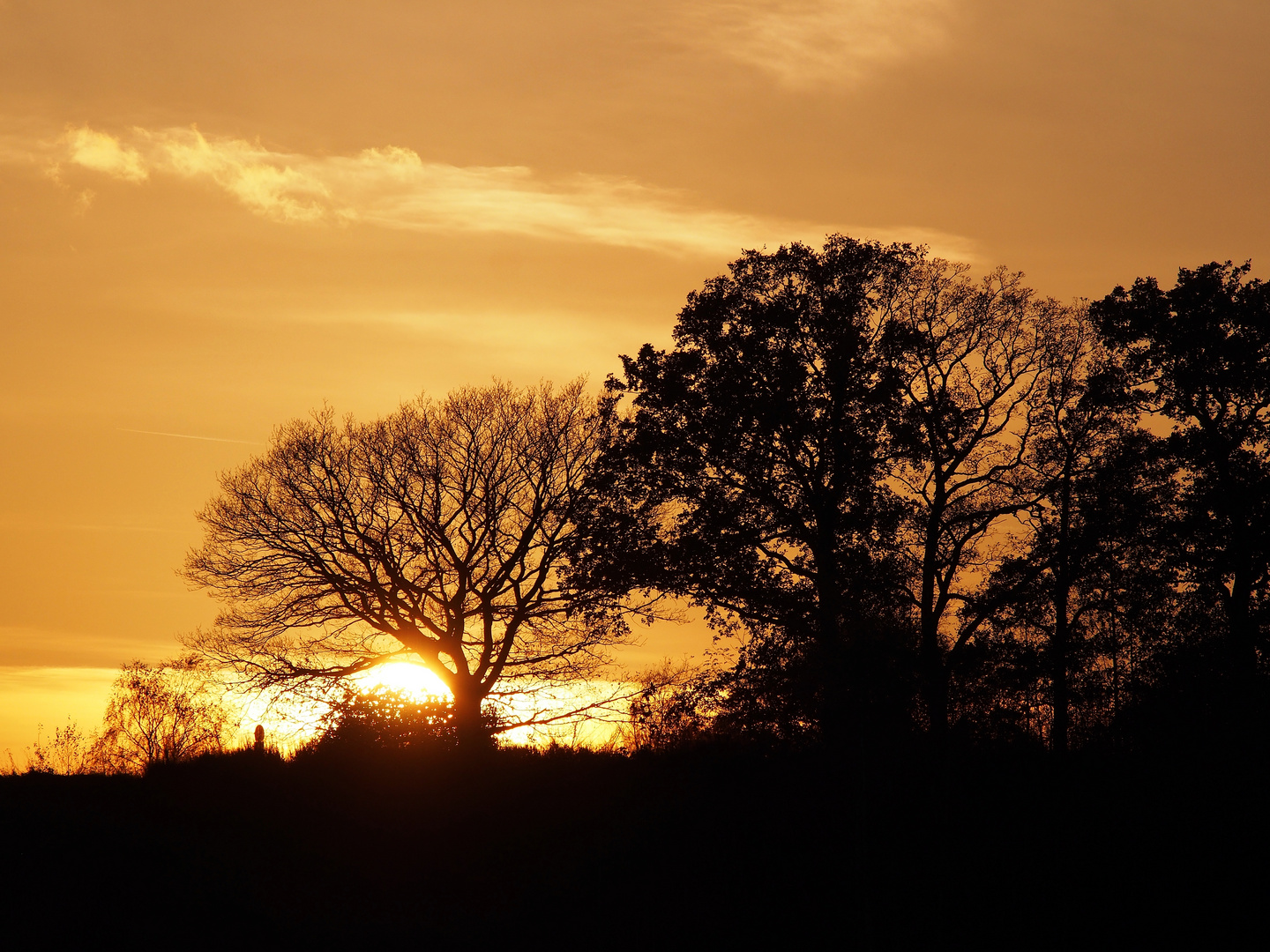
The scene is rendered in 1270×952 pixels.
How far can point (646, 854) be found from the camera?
21672mm

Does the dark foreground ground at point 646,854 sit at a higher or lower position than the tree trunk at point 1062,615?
lower

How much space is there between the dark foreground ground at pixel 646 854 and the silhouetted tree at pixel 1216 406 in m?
8.27

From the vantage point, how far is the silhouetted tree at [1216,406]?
1158 inches

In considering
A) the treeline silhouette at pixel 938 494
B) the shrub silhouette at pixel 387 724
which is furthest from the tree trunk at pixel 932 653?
the shrub silhouette at pixel 387 724

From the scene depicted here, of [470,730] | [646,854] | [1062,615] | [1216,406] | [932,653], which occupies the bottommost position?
[646,854]

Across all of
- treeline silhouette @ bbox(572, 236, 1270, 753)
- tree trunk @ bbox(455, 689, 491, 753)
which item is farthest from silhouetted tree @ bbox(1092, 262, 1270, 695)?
tree trunk @ bbox(455, 689, 491, 753)

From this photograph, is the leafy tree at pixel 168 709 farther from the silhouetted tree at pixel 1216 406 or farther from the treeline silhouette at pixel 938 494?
the silhouetted tree at pixel 1216 406

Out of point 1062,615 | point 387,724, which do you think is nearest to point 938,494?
point 1062,615

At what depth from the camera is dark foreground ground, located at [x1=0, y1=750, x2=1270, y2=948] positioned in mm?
18719

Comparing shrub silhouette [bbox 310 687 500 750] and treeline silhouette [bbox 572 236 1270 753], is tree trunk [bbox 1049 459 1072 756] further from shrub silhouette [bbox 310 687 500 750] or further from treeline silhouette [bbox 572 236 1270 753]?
shrub silhouette [bbox 310 687 500 750]

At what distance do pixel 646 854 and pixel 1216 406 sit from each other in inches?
825

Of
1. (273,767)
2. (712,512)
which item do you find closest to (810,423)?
(712,512)

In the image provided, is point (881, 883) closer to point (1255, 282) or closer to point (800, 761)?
point (800, 761)

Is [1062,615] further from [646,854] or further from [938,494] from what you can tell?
[646,854]
